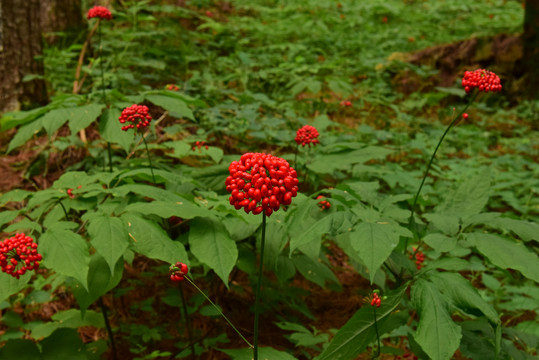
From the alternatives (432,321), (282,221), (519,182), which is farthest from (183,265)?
(519,182)

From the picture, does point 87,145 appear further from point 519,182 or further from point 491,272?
point 519,182

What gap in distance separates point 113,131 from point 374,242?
1409 millimetres

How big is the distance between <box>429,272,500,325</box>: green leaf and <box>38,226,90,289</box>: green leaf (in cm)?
120

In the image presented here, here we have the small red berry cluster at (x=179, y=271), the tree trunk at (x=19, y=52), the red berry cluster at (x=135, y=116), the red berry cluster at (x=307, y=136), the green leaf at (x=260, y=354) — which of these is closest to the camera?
the small red berry cluster at (x=179, y=271)

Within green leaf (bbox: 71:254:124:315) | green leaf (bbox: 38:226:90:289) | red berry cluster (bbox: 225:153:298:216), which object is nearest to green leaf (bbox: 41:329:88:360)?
green leaf (bbox: 71:254:124:315)

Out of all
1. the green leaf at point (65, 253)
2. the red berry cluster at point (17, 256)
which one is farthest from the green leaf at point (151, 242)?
the red berry cluster at point (17, 256)

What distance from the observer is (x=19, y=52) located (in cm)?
365

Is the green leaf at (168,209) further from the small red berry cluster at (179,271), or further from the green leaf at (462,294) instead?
the green leaf at (462,294)

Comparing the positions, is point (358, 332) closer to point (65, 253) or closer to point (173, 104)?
point (65, 253)

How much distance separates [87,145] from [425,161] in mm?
3140

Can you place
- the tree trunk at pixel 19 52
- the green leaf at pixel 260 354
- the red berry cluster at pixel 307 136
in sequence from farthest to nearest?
the tree trunk at pixel 19 52
the red berry cluster at pixel 307 136
the green leaf at pixel 260 354

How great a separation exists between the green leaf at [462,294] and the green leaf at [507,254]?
12cm

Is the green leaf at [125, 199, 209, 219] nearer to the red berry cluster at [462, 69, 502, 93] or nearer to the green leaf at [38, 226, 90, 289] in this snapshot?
Result: the green leaf at [38, 226, 90, 289]

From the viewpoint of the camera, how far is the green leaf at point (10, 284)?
128 cm
